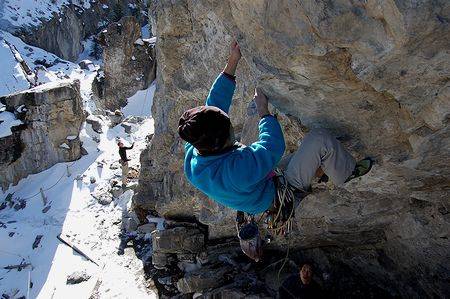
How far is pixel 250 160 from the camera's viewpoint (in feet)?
9.56

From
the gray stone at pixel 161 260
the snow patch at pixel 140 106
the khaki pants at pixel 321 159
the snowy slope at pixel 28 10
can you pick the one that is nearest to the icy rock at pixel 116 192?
the gray stone at pixel 161 260

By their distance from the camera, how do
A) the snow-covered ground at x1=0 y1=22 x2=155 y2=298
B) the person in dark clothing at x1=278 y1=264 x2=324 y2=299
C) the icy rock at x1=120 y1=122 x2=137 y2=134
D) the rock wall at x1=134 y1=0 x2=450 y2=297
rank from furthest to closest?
the icy rock at x1=120 y1=122 x2=137 y2=134 < the snow-covered ground at x1=0 y1=22 x2=155 y2=298 < the person in dark clothing at x1=278 y1=264 x2=324 y2=299 < the rock wall at x1=134 y1=0 x2=450 y2=297

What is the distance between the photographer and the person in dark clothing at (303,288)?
5.88m

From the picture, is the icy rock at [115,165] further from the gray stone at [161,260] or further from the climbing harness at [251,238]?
the climbing harness at [251,238]

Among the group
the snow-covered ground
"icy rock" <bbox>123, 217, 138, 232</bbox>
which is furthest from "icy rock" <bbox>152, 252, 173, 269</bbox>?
"icy rock" <bbox>123, 217, 138, 232</bbox>

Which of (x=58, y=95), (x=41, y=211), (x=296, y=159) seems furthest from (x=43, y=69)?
(x=296, y=159)

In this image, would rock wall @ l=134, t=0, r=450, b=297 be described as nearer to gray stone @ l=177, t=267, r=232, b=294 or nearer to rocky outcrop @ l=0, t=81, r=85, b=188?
gray stone @ l=177, t=267, r=232, b=294

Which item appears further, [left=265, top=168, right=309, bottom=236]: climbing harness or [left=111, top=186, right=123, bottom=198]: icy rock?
[left=111, top=186, right=123, bottom=198]: icy rock

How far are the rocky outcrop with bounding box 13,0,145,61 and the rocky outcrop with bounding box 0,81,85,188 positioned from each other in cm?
2223

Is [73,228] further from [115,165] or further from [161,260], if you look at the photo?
[161,260]

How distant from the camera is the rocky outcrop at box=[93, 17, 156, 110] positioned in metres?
23.7

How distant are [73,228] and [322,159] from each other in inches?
421

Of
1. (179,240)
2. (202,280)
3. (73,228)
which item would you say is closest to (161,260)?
(179,240)

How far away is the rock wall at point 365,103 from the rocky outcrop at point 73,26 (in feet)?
111
